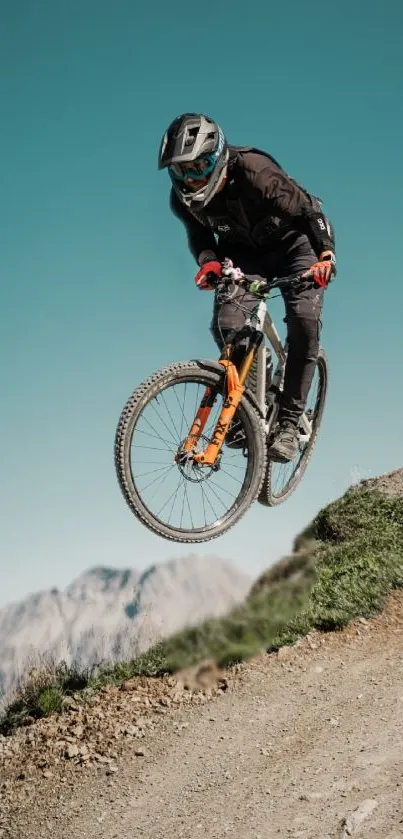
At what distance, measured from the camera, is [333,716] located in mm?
5562

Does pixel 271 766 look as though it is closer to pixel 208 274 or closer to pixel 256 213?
pixel 208 274

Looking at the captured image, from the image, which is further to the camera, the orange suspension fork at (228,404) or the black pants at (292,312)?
the black pants at (292,312)

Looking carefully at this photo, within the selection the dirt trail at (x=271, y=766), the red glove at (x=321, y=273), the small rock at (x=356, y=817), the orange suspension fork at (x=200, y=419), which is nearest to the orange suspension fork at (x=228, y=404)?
the orange suspension fork at (x=200, y=419)

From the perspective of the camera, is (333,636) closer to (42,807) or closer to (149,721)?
(149,721)

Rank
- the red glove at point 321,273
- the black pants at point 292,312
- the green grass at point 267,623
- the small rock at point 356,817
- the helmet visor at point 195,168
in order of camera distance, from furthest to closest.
Answer: 1. the black pants at point 292,312
2. the red glove at point 321,273
3. the green grass at point 267,623
4. the helmet visor at point 195,168
5. the small rock at point 356,817

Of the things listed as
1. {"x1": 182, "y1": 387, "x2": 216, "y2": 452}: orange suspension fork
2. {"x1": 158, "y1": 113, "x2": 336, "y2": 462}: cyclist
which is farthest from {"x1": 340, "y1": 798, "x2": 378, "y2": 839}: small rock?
{"x1": 158, "y1": 113, "x2": 336, "y2": 462}: cyclist

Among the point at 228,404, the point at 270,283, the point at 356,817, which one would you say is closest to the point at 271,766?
the point at 356,817

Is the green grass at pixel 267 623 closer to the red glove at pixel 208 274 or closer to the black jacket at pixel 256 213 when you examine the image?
the red glove at pixel 208 274

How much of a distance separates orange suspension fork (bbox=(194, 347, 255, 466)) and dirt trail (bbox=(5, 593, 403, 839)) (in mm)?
1968

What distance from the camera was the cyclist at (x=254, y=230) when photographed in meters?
6.61

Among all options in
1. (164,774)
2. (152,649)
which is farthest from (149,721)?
(152,649)

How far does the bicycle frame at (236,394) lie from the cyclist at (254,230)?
16cm

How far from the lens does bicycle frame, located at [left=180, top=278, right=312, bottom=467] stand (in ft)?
23.0

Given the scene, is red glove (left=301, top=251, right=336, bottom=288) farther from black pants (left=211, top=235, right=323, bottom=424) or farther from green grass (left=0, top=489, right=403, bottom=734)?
green grass (left=0, top=489, right=403, bottom=734)
